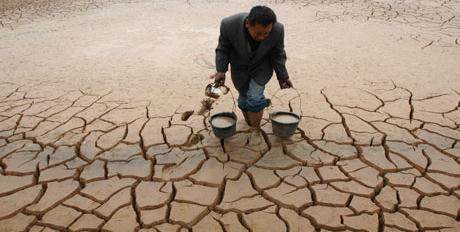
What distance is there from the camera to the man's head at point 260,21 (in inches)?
95.7

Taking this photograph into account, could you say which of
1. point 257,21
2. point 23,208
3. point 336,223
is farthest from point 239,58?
point 23,208

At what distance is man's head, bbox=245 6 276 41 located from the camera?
95.7 inches

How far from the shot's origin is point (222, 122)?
3123mm

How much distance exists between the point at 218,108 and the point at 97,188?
60.7 inches

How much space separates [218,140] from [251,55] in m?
0.84

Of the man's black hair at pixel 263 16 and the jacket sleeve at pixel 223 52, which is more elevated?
the man's black hair at pixel 263 16

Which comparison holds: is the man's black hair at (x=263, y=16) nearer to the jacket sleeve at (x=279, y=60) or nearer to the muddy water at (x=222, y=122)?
the jacket sleeve at (x=279, y=60)

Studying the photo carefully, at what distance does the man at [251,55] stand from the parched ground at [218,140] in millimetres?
491

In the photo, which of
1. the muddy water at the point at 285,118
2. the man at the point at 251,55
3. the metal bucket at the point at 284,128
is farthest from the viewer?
the muddy water at the point at 285,118

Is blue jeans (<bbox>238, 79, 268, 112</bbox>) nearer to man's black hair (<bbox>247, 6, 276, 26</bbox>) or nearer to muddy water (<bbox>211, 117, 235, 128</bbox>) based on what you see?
muddy water (<bbox>211, 117, 235, 128</bbox>)

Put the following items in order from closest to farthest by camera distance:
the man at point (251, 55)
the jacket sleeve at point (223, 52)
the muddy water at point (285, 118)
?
the man at point (251, 55)
the jacket sleeve at point (223, 52)
the muddy water at point (285, 118)

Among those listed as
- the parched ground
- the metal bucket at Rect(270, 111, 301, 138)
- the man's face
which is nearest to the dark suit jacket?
the man's face

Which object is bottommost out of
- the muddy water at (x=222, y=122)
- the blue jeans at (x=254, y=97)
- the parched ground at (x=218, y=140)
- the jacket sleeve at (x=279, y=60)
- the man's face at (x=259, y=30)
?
the parched ground at (x=218, y=140)

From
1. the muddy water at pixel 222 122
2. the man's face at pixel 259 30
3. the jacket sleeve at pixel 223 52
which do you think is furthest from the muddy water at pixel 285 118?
the man's face at pixel 259 30
